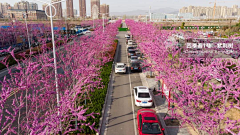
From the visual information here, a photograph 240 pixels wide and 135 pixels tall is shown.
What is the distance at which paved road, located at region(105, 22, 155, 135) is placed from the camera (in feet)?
37.6

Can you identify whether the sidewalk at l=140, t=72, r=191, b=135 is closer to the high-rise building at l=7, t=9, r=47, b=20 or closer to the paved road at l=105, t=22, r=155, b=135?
the paved road at l=105, t=22, r=155, b=135

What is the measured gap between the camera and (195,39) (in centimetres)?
1605

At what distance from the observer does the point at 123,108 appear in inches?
555

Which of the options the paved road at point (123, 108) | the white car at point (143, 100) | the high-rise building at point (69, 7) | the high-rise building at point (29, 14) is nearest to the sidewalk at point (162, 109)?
the white car at point (143, 100)

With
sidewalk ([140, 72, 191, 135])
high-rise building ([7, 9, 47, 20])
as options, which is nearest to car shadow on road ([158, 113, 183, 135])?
sidewalk ([140, 72, 191, 135])

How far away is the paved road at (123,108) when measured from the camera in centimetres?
1147

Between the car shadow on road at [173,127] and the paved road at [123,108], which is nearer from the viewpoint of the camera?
the car shadow on road at [173,127]

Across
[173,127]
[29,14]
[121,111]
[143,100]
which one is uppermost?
[29,14]

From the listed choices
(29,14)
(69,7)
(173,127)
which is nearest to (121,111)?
(173,127)

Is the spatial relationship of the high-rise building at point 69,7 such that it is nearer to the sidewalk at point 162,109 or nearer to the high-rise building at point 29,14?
the high-rise building at point 29,14

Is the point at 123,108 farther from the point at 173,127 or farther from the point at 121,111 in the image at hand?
the point at 173,127

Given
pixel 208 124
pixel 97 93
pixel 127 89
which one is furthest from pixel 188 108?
pixel 127 89

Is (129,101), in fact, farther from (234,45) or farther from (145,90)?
(234,45)

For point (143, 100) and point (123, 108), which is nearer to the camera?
point (143, 100)
